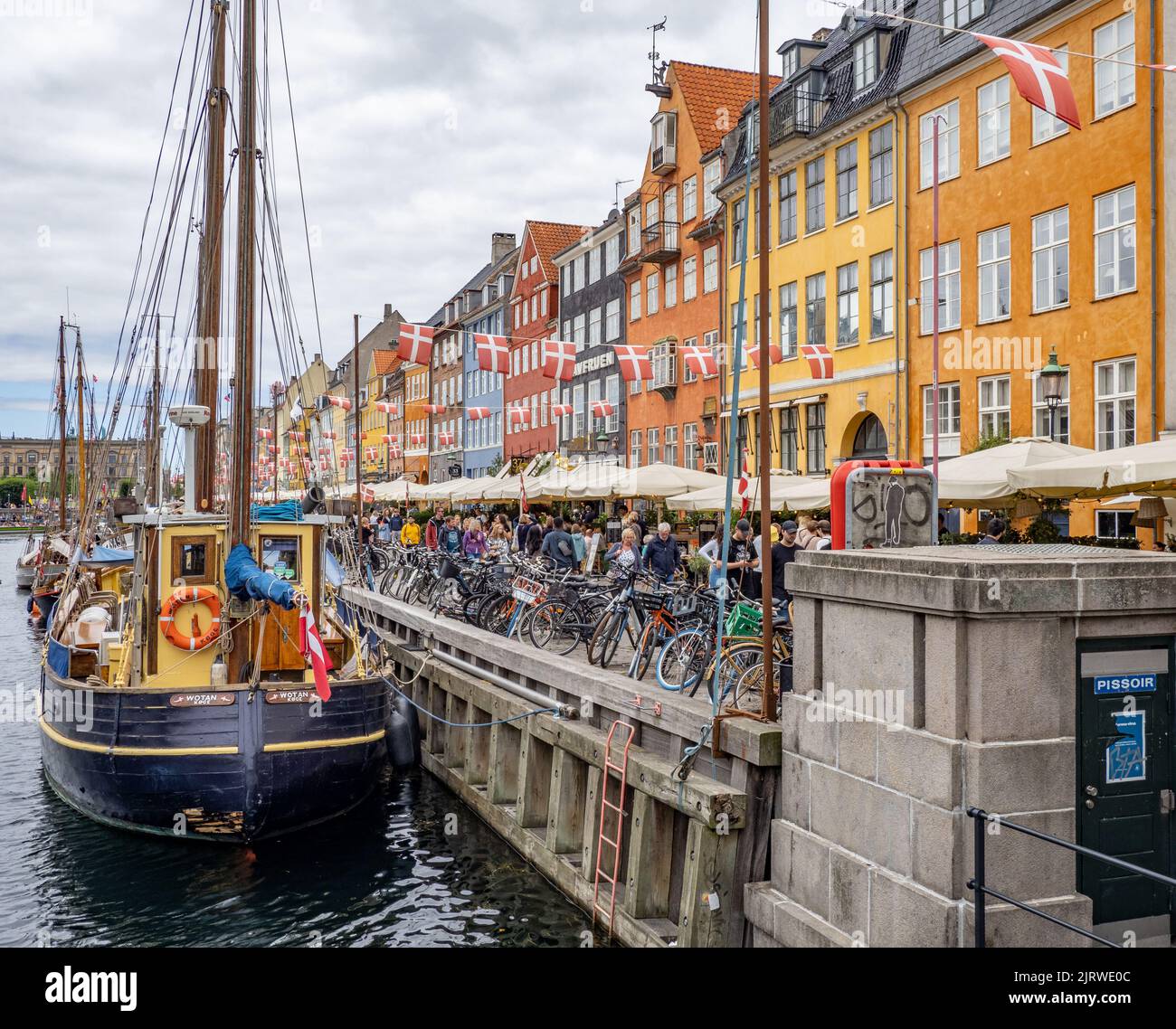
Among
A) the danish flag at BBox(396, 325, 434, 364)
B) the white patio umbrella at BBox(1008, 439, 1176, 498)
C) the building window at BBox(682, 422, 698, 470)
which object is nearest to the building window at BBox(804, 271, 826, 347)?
the building window at BBox(682, 422, 698, 470)

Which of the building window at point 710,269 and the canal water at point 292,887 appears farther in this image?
the building window at point 710,269

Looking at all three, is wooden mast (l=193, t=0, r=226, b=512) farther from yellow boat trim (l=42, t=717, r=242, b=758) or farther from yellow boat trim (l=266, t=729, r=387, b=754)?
yellow boat trim (l=266, t=729, r=387, b=754)

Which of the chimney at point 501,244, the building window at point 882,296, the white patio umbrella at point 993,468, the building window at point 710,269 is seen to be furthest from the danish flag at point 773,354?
the chimney at point 501,244

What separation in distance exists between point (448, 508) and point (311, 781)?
34.5 m

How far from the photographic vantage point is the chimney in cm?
7594

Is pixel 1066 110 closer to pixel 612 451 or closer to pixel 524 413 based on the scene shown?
pixel 524 413

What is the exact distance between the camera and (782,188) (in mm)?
32531

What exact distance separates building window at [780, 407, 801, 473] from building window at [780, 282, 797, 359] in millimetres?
1647

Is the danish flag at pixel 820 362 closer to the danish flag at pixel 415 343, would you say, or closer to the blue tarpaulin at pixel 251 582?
the danish flag at pixel 415 343

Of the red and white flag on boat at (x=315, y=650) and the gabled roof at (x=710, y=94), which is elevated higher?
the gabled roof at (x=710, y=94)

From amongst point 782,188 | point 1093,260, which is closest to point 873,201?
point 782,188

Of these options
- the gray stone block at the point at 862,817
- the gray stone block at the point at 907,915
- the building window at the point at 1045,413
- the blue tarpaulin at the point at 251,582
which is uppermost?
the building window at the point at 1045,413

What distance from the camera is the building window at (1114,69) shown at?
2038 centimetres

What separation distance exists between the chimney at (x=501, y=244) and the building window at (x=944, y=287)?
52474 mm
